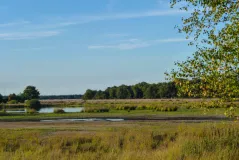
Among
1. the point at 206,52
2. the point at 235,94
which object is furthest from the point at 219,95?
the point at 206,52

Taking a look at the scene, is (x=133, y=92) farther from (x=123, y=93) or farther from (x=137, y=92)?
(x=123, y=93)

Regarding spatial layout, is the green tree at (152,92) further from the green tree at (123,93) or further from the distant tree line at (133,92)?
the green tree at (123,93)

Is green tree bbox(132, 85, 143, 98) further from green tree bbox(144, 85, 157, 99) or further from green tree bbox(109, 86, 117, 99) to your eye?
green tree bbox(144, 85, 157, 99)

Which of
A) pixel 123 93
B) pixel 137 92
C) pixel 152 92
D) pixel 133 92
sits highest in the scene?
pixel 133 92

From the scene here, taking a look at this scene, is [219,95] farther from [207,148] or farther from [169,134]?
[169,134]

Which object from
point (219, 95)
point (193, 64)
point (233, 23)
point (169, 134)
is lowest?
point (169, 134)

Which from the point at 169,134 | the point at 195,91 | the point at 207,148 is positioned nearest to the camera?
the point at 195,91

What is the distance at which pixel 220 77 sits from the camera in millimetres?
11852

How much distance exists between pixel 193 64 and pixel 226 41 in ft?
3.91

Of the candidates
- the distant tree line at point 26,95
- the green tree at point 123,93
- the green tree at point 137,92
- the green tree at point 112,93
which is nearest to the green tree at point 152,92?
the green tree at point 137,92

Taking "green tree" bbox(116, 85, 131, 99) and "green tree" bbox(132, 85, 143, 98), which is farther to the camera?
"green tree" bbox(116, 85, 131, 99)

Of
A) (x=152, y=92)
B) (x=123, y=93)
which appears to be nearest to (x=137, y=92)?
(x=123, y=93)

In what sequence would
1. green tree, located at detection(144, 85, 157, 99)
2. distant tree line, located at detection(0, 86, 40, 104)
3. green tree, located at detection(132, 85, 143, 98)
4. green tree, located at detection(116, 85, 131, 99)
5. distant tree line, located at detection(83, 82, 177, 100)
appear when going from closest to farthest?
1. distant tree line, located at detection(0, 86, 40, 104)
2. distant tree line, located at detection(83, 82, 177, 100)
3. green tree, located at detection(144, 85, 157, 99)
4. green tree, located at detection(132, 85, 143, 98)
5. green tree, located at detection(116, 85, 131, 99)

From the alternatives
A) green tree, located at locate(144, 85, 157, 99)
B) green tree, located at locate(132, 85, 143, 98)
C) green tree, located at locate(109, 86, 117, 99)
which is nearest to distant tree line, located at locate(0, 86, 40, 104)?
green tree, located at locate(109, 86, 117, 99)
